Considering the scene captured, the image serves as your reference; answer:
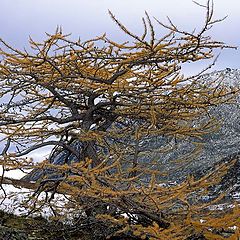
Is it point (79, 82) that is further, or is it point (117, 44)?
point (79, 82)

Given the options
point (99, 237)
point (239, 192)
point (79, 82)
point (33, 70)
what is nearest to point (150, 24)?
point (79, 82)

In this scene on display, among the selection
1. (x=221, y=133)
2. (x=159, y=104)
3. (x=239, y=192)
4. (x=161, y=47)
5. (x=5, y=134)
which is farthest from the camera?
(x=221, y=133)

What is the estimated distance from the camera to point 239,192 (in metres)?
13.7

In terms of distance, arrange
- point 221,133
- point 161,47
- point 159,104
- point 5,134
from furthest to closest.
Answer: point 221,133 < point 5,134 < point 159,104 < point 161,47

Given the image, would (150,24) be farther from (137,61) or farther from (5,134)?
(5,134)

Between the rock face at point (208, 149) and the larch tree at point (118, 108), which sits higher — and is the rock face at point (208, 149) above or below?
above

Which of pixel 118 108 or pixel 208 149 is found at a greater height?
pixel 208 149

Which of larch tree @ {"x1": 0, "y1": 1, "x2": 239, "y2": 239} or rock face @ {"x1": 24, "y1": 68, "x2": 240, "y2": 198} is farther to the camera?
rock face @ {"x1": 24, "y1": 68, "x2": 240, "y2": 198}

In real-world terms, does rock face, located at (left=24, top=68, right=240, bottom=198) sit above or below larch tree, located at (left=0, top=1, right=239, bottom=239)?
above

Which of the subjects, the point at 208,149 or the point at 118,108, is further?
the point at 208,149

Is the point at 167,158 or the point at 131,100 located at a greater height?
the point at 167,158

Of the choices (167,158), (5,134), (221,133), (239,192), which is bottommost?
(5,134)

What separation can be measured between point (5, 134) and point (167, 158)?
43.2ft

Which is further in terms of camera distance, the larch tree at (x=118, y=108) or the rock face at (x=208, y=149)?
the rock face at (x=208, y=149)
